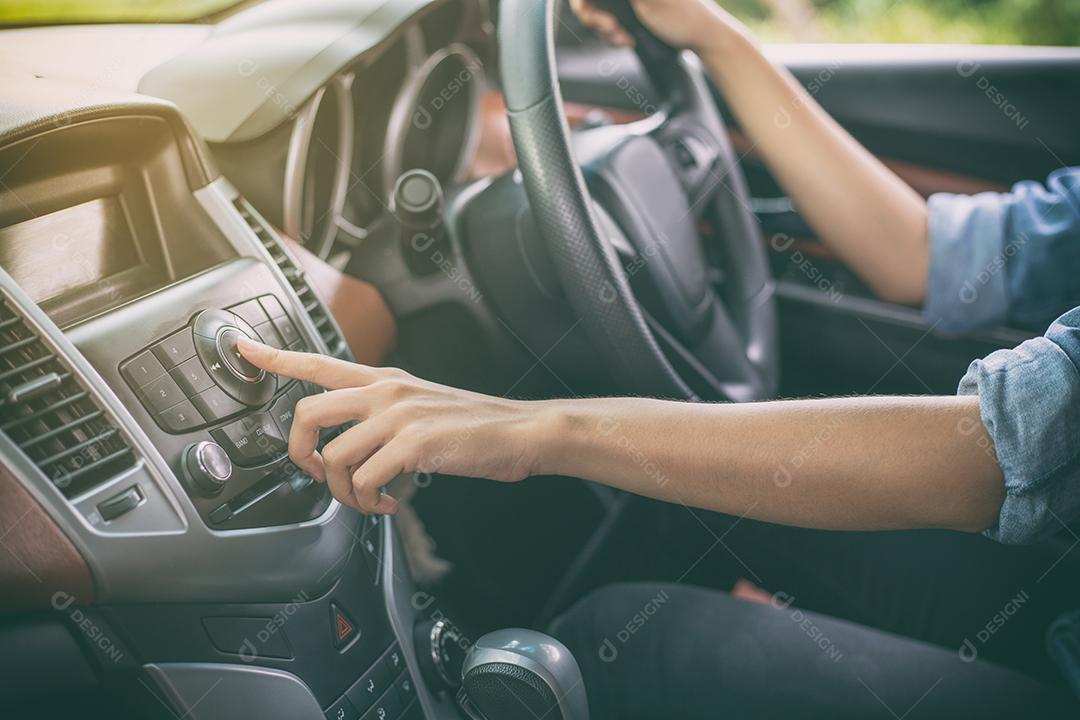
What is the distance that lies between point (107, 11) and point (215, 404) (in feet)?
1.54

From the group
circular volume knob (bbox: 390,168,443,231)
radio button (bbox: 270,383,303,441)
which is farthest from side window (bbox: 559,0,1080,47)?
radio button (bbox: 270,383,303,441)

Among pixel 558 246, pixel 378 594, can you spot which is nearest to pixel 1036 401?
pixel 558 246

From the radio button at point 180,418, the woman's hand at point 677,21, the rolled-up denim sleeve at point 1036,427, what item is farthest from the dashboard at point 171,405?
the rolled-up denim sleeve at point 1036,427

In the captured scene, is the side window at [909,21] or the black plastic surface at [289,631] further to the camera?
the side window at [909,21]

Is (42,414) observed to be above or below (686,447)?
above

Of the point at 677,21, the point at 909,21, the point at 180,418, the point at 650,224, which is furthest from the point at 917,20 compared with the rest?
the point at 180,418

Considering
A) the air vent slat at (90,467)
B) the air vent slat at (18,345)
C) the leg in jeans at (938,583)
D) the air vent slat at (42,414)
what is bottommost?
the leg in jeans at (938,583)

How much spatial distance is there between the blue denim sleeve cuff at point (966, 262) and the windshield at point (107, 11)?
93 cm

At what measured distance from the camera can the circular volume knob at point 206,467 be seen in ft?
2.13

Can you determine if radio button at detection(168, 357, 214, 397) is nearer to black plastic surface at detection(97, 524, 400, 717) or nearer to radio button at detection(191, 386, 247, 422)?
radio button at detection(191, 386, 247, 422)

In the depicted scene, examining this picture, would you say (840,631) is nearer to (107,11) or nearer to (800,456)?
(800,456)

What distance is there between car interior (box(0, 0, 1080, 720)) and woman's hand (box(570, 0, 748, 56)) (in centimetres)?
4

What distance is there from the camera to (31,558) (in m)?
0.57

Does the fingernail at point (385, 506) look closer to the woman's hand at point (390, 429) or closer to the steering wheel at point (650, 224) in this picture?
the woman's hand at point (390, 429)
